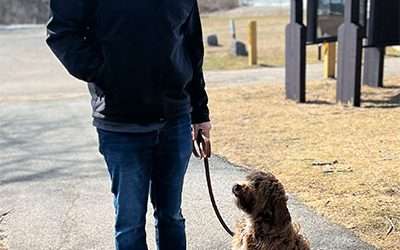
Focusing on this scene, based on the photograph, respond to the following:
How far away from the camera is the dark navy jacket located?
2.53 metres

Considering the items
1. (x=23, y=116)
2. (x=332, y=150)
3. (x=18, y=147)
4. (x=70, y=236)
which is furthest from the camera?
(x=23, y=116)

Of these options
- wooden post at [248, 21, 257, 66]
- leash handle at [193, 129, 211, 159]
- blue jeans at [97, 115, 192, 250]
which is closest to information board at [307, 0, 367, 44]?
wooden post at [248, 21, 257, 66]

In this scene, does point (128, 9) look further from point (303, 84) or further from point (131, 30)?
point (303, 84)

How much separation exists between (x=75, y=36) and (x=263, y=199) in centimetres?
118

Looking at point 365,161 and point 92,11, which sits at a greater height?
point 92,11

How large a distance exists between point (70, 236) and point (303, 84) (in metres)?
6.08

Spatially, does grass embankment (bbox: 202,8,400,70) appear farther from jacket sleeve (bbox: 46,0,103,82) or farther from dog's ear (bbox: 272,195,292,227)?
jacket sleeve (bbox: 46,0,103,82)

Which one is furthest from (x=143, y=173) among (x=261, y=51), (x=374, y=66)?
(x=261, y=51)

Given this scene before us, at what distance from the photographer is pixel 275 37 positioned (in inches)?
908

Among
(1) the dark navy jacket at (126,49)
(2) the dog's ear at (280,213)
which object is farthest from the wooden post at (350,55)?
(1) the dark navy jacket at (126,49)

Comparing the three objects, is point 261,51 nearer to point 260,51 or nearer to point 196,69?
point 260,51

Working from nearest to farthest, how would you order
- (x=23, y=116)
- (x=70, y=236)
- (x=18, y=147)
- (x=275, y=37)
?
(x=70, y=236) < (x=18, y=147) < (x=23, y=116) < (x=275, y=37)

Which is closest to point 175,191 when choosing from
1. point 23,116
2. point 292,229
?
point 292,229

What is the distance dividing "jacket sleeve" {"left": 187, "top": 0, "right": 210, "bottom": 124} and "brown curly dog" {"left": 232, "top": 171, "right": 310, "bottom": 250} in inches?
15.6
